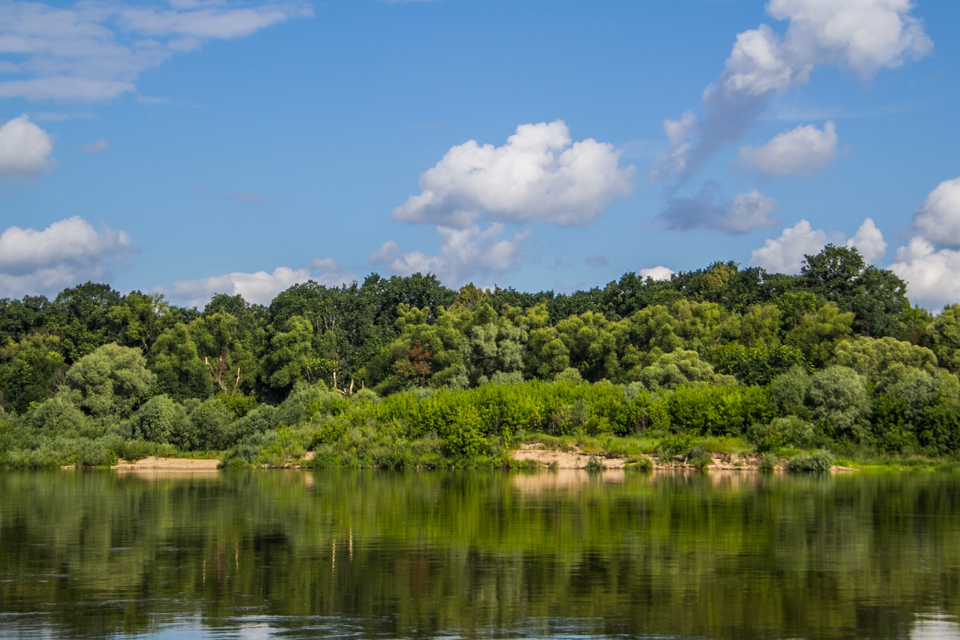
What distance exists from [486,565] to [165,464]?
4748cm

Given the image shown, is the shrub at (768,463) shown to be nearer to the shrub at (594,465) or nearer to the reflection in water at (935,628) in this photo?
the shrub at (594,465)

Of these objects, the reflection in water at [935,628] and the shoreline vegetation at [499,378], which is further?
the shoreline vegetation at [499,378]

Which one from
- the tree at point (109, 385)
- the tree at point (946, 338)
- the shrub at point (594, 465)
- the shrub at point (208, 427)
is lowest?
the shrub at point (594, 465)

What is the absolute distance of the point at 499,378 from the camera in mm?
77250

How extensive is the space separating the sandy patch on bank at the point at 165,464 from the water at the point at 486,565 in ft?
70.7

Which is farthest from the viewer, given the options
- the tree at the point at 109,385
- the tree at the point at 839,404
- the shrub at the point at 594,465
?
the tree at the point at 109,385

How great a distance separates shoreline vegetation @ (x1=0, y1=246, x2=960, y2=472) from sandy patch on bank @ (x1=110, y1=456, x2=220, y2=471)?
25.1 inches

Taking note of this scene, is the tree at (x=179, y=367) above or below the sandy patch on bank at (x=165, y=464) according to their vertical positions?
above

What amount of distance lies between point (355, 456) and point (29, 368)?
3381cm

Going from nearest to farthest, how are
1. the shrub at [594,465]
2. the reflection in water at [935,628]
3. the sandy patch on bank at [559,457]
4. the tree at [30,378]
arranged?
the reflection in water at [935,628]
the shrub at [594,465]
the sandy patch on bank at [559,457]
the tree at [30,378]

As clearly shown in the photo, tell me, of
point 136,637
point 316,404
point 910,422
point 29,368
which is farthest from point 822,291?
point 136,637

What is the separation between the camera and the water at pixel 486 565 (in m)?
17.8

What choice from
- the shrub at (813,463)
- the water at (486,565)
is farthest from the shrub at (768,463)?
the water at (486,565)

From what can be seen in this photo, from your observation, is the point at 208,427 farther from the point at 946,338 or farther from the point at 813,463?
the point at 946,338
